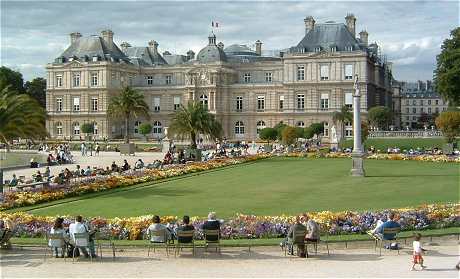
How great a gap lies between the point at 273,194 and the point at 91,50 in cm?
8413

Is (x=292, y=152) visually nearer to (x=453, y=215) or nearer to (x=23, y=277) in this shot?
→ (x=453, y=215)

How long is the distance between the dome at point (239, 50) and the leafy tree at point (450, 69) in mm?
45684

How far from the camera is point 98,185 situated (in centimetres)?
3281

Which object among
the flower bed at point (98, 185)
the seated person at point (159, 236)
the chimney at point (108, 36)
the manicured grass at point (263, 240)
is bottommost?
the manicured grass at point (263, 240)

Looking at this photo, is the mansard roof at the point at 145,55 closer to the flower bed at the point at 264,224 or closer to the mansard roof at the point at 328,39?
the mansard roof at the point at 328,39

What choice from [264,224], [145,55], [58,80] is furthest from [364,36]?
[264,224]

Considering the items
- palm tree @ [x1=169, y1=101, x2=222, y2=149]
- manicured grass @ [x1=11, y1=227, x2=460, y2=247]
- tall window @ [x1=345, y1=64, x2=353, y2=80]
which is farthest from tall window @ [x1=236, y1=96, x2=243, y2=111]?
manicured grass @ [x1=11, y1=227, x2=460, y2=247]

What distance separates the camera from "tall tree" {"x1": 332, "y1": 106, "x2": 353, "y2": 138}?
8632 centimetres

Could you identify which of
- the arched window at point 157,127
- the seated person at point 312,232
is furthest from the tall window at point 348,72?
the seated person at point 312,232

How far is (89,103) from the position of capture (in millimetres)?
107938

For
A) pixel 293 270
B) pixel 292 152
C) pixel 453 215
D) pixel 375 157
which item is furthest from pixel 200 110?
pixel 293 270

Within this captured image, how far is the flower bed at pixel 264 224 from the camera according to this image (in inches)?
773

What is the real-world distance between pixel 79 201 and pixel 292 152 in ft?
121

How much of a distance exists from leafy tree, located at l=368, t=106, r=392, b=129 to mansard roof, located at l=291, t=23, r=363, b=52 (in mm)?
10102
